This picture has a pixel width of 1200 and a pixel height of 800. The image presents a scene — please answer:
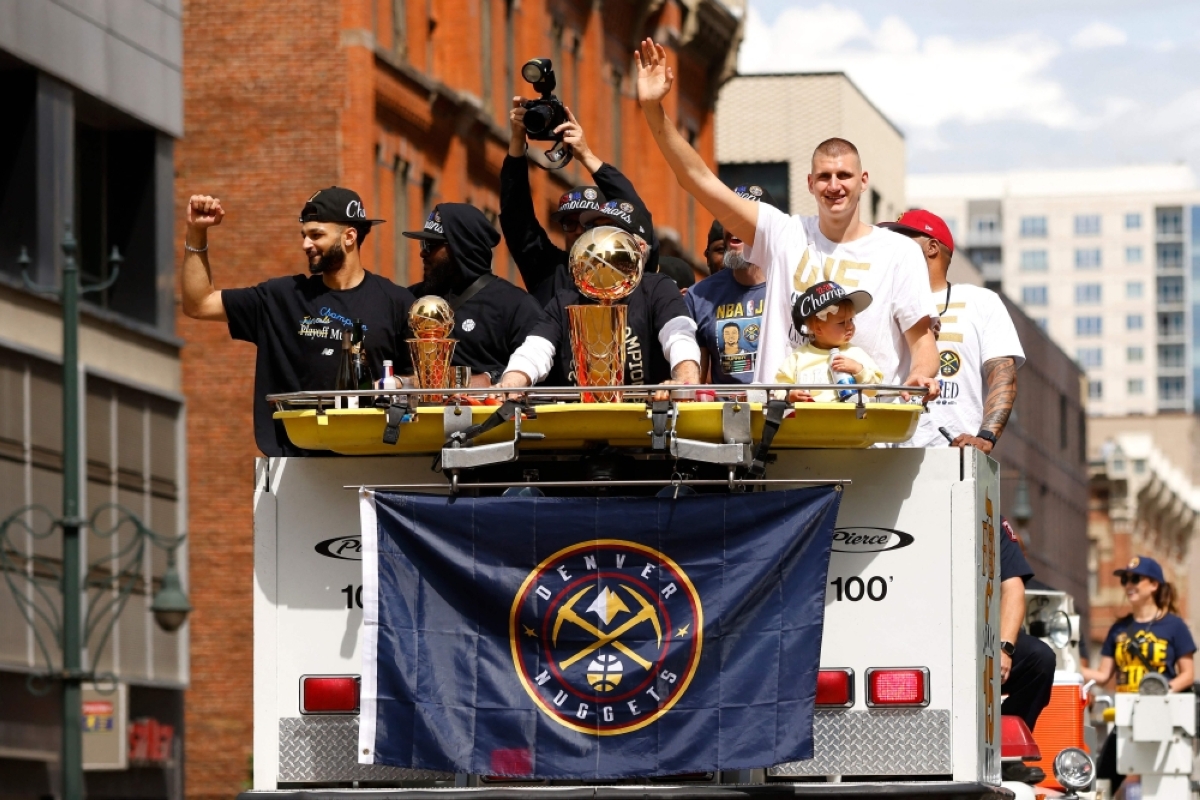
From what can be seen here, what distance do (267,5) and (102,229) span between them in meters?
4.33

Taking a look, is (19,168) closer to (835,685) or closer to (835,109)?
(835,685)

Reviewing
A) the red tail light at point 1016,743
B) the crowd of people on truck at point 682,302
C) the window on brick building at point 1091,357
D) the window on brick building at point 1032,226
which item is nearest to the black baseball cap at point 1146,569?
the crowd of people on truck at point 682,302

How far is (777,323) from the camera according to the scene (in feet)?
29.0

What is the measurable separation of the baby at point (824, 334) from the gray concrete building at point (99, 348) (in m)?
20.9

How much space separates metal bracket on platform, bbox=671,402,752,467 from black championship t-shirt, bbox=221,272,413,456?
A: 1.67m

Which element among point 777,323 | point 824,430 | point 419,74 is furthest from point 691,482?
point 419,74

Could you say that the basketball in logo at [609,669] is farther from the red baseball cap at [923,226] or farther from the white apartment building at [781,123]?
the white apartment building at [781,123]

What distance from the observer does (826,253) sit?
29.5 ft

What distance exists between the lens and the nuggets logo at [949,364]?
10352 millimetres

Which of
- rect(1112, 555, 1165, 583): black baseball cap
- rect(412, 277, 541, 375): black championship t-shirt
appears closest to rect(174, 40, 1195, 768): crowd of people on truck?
rect(412, 277, 541, 375): black championship t-shirt

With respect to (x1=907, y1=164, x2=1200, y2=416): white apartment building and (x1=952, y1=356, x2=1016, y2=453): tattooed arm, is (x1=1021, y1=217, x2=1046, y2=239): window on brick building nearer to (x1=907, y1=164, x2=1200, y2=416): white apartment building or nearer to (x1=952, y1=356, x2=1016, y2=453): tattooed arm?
(x1=907, y1=164, x2=1200, y2=416): white apartment building

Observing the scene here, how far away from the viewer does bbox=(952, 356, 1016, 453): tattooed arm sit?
10.2 m

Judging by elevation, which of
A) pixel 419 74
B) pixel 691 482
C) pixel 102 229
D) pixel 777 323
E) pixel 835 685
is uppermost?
pixel 419 74

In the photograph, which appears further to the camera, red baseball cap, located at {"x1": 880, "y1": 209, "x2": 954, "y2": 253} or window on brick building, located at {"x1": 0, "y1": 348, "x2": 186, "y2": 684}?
window on brick building, located at {"x1": 0, "y1": 348, "x2": 186, "y2": 684}
